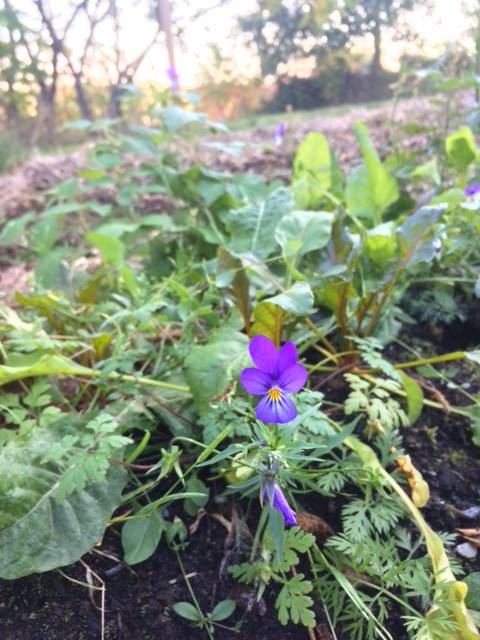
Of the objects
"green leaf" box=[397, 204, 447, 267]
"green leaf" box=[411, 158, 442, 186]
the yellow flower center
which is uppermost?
"green leaf" box=[411, 158, 442, 186]

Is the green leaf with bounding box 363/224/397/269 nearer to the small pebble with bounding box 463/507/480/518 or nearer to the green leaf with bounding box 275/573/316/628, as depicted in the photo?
the small pebble with bounding box 463/507/480/518

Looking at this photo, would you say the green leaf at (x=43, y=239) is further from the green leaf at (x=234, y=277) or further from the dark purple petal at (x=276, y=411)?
the dark purple petal at (x=276, y=411)

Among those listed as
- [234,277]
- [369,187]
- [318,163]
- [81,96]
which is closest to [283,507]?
[234,277]

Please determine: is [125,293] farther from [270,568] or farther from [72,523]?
[270,568]

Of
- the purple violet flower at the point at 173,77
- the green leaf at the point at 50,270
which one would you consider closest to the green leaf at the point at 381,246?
the green leaf at the point at 50,270

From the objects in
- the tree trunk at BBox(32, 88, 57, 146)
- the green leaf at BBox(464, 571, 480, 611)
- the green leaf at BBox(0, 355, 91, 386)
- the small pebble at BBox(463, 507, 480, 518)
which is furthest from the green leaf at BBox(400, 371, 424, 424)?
the tree trunk at BBox(32, 88, 57, 146)

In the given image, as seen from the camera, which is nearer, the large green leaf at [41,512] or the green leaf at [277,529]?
the green leaf at [277,529]

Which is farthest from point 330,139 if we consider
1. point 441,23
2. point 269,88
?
point 269,88
